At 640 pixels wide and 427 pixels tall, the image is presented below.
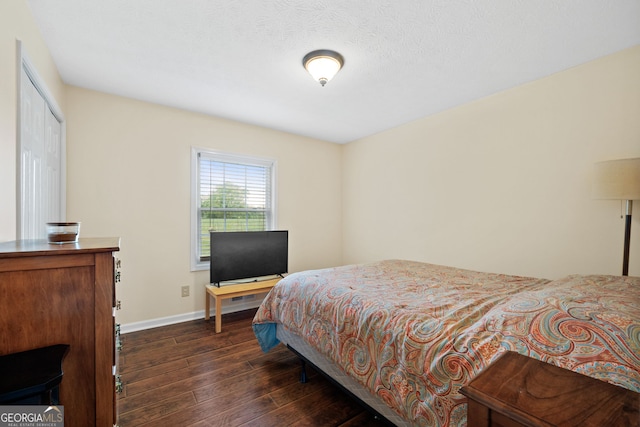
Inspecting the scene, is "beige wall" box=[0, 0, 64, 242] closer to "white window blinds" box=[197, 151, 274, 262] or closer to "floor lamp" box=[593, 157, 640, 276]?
"white window blinds" box=[197, 151, 274, 262]

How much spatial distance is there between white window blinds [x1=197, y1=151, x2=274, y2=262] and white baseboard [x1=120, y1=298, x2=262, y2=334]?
66 centimetres

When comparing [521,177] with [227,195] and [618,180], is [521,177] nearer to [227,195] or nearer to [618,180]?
[618,180]

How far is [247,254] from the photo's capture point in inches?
134

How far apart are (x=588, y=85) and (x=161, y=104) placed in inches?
159

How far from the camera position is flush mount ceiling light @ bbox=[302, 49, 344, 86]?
2.08 meters

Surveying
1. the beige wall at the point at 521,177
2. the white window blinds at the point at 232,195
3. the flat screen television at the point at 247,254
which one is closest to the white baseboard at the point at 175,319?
the flat screen television at the point at 247,254

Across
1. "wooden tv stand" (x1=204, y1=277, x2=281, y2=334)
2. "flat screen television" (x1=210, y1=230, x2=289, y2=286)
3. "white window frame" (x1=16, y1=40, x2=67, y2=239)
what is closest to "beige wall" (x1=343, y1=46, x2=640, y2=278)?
"flat screen television" (x1=210, y1=230, x2=289, y2=286)

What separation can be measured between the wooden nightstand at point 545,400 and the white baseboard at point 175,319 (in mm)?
3324

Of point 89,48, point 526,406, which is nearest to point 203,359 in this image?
point 526,406

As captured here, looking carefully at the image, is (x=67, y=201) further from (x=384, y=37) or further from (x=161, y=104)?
(x=384, y=37)

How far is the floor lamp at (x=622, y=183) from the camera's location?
1782mm

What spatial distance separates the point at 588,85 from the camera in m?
2.19

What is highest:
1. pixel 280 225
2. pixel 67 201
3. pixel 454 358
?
pixel 67 201

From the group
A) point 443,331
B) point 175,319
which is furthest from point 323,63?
point 175,319
